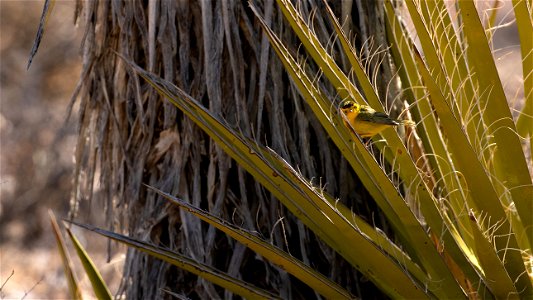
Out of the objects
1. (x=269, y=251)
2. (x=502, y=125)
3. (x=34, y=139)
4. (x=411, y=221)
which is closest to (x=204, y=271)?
(x=269, y=251)

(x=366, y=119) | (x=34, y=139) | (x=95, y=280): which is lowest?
(x=34, y=139)

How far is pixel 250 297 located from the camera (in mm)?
2236

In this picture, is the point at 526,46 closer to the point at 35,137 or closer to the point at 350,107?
the point at 350,107

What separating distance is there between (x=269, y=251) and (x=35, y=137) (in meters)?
8.15

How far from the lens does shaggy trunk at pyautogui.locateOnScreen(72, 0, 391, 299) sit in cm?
282

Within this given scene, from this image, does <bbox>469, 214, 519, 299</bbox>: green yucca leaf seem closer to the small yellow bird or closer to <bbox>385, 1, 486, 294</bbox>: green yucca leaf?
<bbox>385, 1, 486, 294</bbox>: green yucca leaf

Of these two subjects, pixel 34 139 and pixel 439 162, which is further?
pixel 34 139

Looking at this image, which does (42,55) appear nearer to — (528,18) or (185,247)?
(185,247)

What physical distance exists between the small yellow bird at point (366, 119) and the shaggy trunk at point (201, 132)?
16.6 inches

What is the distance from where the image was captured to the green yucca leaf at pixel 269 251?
6.71 ft

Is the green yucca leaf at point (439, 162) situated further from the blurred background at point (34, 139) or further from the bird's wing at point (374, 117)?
the blurred background at point (34, 139)

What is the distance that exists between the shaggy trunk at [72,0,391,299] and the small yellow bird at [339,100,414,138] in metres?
0.42

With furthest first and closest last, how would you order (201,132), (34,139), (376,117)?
(34,139) → (201,132) → (376,117)

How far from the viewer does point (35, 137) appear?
9781 mm
